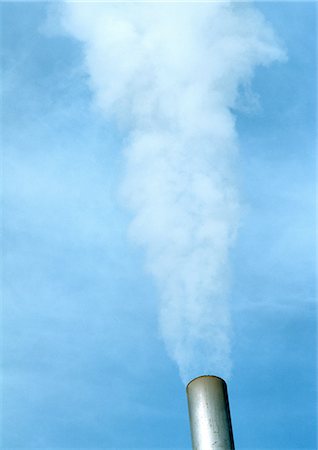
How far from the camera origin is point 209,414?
7.34 meters

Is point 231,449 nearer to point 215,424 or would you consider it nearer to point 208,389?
point 215,424

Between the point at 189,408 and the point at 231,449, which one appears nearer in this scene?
the point at 231,449

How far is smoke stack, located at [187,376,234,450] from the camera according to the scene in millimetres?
7105

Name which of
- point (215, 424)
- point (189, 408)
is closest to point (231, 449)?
point (215, 424)

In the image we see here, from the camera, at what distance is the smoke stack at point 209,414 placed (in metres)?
7.11

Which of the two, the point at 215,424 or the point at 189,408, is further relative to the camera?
the point at 189,408

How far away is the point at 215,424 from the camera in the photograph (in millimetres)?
7219

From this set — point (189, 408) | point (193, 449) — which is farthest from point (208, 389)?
point (193, 449)

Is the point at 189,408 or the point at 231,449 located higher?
the point at 189,408

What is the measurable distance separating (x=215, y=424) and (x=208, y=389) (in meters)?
0.57

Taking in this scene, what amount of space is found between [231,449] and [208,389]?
926 mm

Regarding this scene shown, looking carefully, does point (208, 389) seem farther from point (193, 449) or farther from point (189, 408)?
point (193, 449)

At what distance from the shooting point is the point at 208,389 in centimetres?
763

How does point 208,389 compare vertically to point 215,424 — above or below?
above
